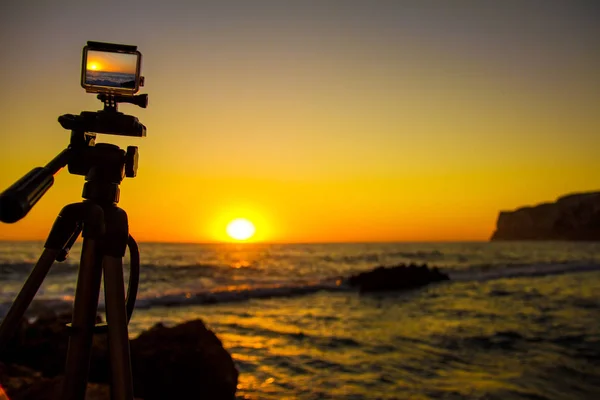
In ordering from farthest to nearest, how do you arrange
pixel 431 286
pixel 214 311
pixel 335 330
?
pixel 431 286 < pixel 214 311 < pixel 335 330

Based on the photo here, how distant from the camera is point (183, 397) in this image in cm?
582

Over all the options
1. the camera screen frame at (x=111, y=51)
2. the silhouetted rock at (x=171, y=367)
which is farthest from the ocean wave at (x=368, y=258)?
the camera screen frame at (x=111, y=51)

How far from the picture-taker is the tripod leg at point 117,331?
1614 mm

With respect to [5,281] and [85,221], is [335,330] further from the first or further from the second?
[5,281]

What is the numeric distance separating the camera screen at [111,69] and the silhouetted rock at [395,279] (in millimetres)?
21166

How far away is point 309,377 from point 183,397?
2.44m

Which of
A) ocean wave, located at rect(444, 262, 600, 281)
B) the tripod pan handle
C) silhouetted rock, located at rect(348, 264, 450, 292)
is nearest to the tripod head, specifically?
the tripod pan handle

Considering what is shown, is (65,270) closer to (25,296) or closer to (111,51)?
(25,296)

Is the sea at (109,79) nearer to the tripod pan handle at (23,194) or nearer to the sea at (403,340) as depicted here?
the tripod pan handle at (23,194)

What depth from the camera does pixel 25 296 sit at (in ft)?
5.48

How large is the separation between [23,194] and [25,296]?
658 millimetres

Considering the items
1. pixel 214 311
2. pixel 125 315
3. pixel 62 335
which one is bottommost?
pixel 214 311

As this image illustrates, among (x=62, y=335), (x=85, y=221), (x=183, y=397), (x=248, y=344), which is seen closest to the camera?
(x=85, y=221)

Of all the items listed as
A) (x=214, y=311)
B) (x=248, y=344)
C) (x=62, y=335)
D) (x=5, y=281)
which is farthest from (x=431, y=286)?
(x=5, y=281)
